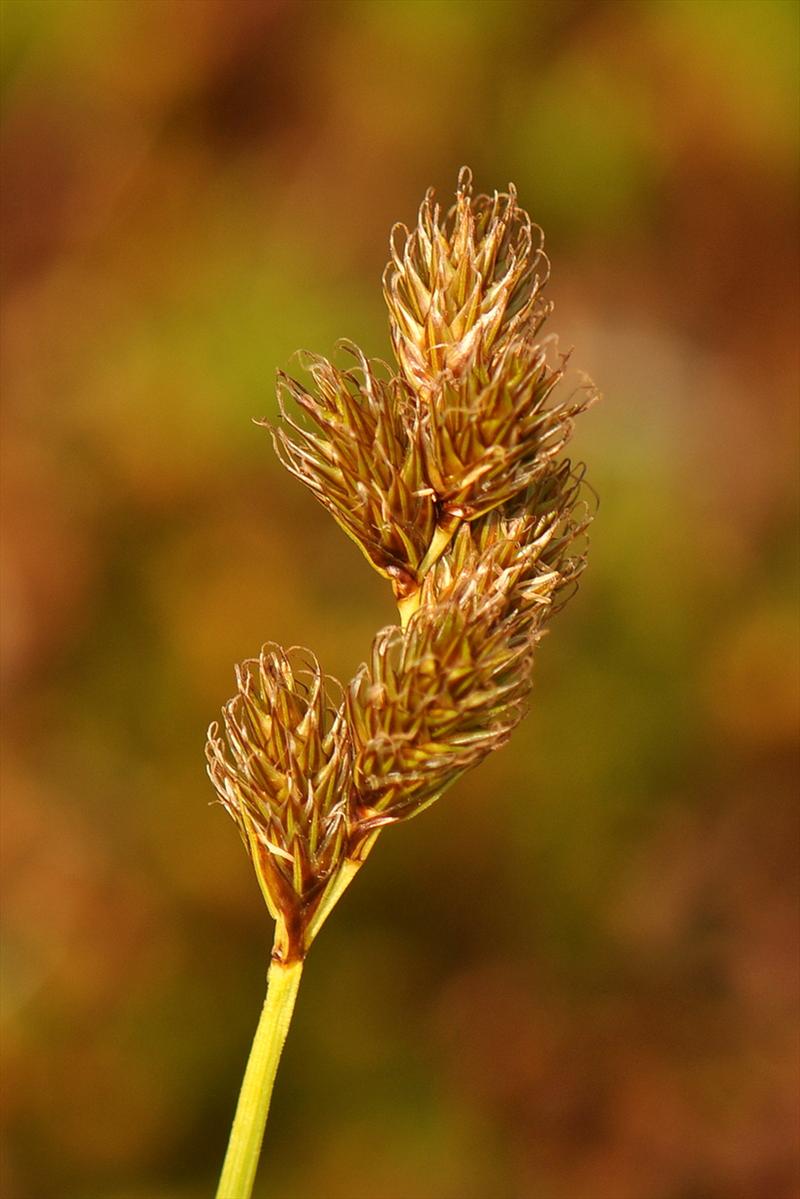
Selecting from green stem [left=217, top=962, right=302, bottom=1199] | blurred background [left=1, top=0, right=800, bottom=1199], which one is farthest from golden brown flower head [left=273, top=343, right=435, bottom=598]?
blurred background [left=1, top=0, right=800, bottom=1199]

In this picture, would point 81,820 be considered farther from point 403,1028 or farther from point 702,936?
point 702,936

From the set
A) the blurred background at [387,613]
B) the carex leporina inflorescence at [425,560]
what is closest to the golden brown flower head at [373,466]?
the carex leporina inflorescence at [425,560]

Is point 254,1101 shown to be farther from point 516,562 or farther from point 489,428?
point 489,428

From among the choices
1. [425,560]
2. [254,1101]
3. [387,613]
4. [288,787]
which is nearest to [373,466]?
[425,560]

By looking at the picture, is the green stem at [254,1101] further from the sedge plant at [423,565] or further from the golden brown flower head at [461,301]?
the golden brown flower head at [461,301]

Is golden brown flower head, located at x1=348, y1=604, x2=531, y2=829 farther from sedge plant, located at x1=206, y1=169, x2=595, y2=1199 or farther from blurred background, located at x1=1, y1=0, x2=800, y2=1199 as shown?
blurred background, located at x1=1, y1=0, x2=800, y2=1199

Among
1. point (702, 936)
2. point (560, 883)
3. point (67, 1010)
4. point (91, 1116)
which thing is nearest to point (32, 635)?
point (67, 1010)
